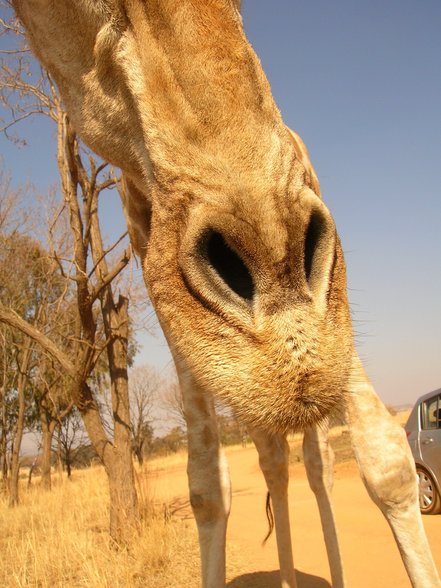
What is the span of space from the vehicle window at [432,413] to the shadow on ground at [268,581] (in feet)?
14.8

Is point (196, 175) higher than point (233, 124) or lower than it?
lower

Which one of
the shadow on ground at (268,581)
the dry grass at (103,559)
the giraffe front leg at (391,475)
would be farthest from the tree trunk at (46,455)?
the giraffe front leg at (391,475)

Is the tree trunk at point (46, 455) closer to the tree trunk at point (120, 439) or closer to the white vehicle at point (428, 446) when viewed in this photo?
the tree trunk at point (120, 439)

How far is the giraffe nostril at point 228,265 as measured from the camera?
48.9 inches

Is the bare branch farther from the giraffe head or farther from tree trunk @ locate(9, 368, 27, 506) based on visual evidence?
tree trunk @ locate(9, 368, 27, 506)

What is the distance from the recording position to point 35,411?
1980 centimetres

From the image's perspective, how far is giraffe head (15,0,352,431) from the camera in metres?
1.21

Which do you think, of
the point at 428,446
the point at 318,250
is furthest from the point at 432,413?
the point at 318,250

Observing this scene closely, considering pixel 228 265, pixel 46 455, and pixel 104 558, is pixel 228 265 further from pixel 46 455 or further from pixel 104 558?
pixel 46 455

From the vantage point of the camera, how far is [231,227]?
1.25m

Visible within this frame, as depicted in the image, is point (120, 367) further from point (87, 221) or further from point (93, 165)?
point (93, 165)

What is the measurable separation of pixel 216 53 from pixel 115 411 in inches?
243

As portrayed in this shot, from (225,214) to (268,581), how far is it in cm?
466

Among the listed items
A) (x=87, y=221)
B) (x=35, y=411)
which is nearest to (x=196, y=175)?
(x=87, y=221)
